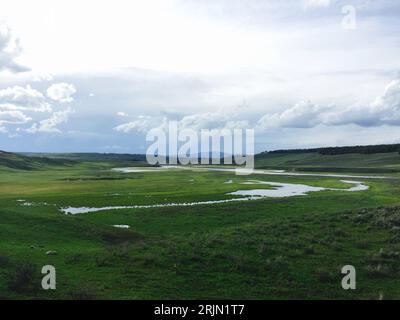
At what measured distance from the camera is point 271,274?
71.5ft

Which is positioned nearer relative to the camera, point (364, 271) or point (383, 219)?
point (364, 271)

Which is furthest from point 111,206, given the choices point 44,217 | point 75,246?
point 75,246

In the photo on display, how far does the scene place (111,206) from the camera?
55.4 m

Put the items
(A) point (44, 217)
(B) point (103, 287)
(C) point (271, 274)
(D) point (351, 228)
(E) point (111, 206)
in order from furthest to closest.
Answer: (E) point (111, 206) < (A) point (44, 217) < (D) point (351, 228) < (C) point (271, 274) < (B) point (103, 287)

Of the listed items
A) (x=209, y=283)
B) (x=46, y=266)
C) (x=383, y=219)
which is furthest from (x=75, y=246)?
(x=383, y=219)

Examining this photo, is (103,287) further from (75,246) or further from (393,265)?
(393,265)
